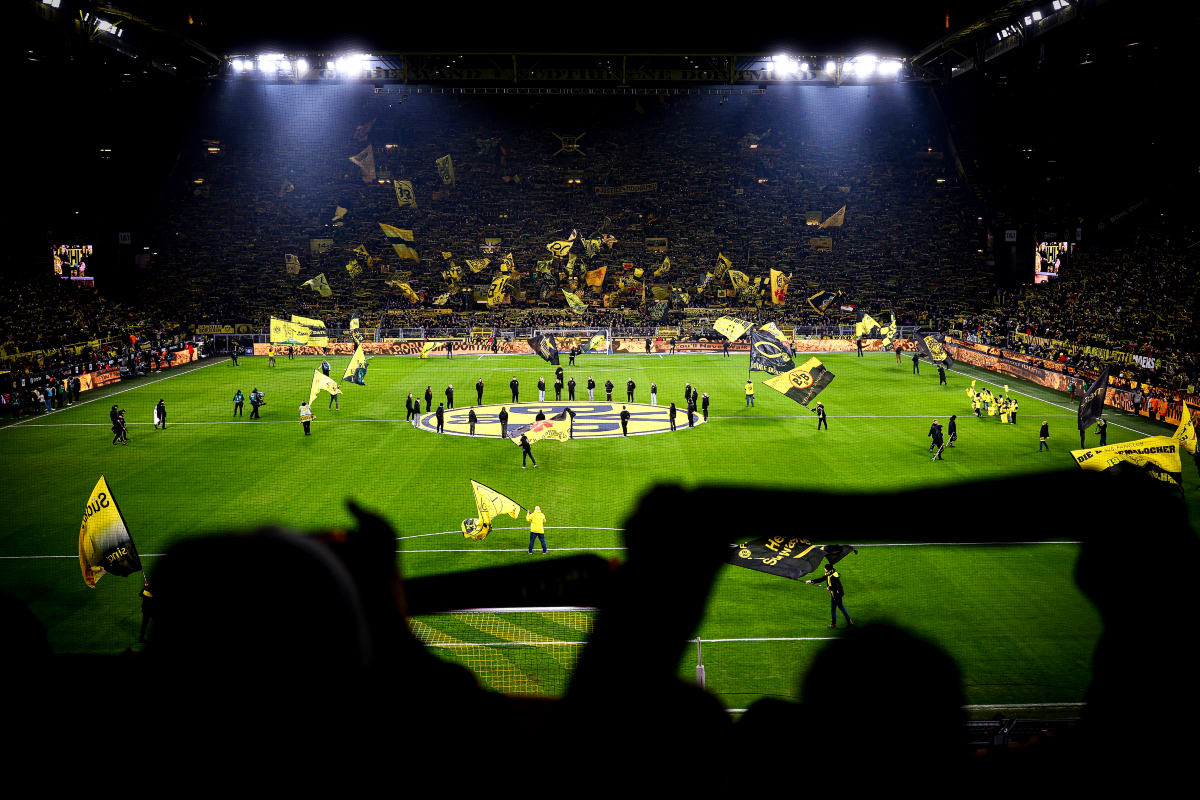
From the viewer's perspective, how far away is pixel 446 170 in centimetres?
8750

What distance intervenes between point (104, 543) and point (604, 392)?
99.5 feet

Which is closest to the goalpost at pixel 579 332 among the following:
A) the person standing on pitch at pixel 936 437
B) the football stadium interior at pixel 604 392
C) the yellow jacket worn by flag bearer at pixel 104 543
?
the football stadium interior at pixel 604 392

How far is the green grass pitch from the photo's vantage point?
14.2 metres

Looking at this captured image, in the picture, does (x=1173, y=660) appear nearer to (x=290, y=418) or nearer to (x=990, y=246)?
(x=290, y=418)

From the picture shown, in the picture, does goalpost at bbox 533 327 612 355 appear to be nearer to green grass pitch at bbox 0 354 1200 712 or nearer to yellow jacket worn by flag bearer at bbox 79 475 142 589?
green grass pitch at bbox 0 354 1200 712

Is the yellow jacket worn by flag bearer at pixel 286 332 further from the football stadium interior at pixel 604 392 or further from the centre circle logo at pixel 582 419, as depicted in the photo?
the centre circle logo at pixel 582 419

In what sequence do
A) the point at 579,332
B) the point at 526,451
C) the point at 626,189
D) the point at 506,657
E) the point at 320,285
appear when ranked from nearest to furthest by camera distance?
the point at 506,657
the point at 526,451
the point at 579,332
the point at 320,285
the point at 626,189

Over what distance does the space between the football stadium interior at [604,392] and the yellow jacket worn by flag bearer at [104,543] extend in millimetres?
83

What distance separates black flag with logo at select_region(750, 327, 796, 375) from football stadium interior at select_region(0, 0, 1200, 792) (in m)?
0.28

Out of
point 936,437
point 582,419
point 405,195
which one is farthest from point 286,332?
point 405,195

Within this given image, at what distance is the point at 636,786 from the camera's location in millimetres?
1364

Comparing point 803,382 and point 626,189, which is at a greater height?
point 626,189

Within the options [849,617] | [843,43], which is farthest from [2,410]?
[843,43]

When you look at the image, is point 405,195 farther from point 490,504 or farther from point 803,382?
point 490,504
